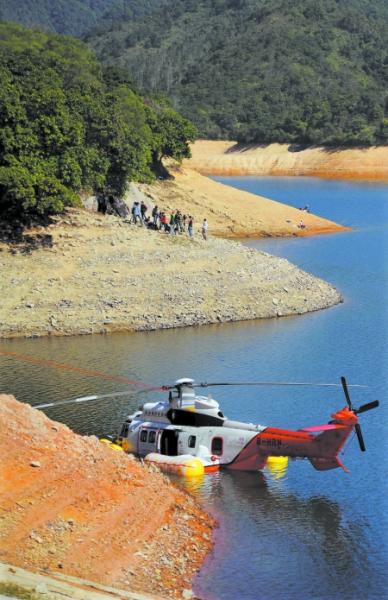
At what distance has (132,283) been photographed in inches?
2126

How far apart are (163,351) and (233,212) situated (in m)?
43.5

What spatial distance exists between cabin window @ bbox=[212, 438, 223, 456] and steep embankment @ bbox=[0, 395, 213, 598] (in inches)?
111

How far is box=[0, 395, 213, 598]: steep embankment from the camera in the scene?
24.9 meters

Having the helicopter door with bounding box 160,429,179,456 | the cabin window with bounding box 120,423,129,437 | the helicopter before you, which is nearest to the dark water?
the helicopter

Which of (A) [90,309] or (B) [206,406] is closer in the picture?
(B) [206,406]

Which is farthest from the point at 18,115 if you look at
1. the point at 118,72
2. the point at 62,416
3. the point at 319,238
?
the point at 118,72

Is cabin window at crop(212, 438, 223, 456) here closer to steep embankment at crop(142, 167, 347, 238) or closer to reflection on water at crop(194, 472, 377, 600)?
reflection on water at crop(194, 472, 377, 600)

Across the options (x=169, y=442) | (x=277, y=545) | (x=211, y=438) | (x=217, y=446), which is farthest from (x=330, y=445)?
(x=169, y=442)

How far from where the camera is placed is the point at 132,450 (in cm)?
3428

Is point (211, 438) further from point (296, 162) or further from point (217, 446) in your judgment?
point (296, 162)

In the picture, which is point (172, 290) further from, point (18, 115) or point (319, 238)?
point (319, 238)

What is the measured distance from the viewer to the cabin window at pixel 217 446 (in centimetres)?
3338

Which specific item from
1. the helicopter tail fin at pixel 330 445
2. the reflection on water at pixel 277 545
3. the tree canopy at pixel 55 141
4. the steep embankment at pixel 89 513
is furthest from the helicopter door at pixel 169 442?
the tree canopy at pixel 55 141

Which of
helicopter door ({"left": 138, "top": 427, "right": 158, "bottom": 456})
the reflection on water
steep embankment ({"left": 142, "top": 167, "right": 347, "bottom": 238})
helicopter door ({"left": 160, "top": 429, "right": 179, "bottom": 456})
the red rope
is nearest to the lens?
the reflection on water
